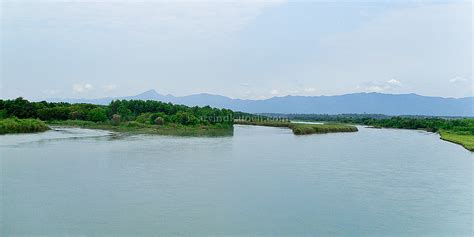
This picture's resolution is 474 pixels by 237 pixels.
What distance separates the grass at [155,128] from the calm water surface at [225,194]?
9554mm

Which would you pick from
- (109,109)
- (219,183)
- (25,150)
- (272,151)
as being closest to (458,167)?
(272,151)

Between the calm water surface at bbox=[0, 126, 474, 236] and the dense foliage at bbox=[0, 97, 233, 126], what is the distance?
12937 millimetres

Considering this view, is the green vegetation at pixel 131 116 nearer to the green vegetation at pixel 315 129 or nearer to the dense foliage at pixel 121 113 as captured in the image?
the dense foliage at pixel 121 113

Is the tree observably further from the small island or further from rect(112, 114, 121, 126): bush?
rect(112, 114, 121, 126): bush

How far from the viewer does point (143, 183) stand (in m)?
10.0

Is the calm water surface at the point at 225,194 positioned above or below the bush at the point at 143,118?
below

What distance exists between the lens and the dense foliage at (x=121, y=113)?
92.2 ft

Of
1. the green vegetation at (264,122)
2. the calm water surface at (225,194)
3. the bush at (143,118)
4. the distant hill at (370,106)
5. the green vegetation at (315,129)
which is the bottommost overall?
the calm water surface at (225,194)

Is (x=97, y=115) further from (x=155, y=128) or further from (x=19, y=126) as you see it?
(x=19, y=126)

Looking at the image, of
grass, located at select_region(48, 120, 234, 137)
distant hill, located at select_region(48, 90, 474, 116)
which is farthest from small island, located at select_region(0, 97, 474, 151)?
distant hill, located at select_region(48, 90, 474, 116)

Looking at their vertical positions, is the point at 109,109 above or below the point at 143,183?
above

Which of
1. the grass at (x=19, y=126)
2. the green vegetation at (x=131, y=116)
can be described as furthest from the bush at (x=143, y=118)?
the grass at (x=19, y=126)

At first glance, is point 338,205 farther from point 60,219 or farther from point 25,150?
point 25,150

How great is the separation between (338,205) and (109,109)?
84.6 ft
